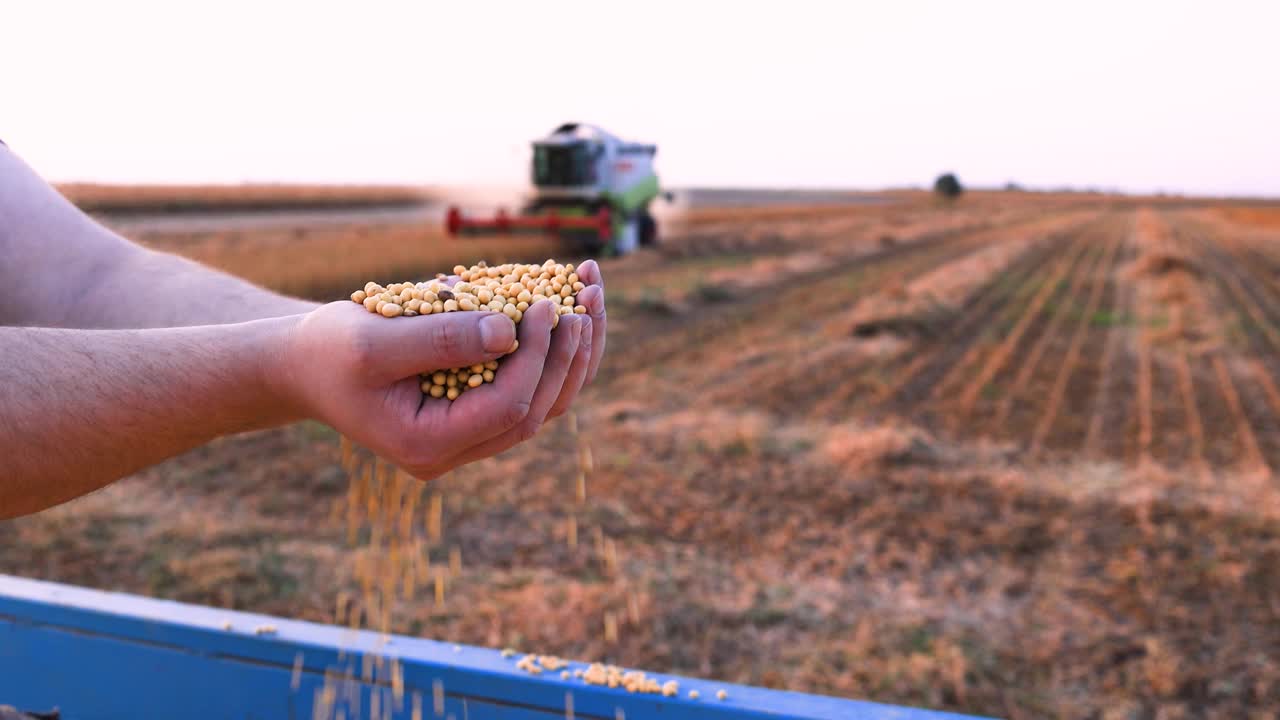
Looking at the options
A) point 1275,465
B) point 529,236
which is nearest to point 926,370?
point 1275,465

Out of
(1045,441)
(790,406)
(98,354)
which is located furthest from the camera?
(790,406)

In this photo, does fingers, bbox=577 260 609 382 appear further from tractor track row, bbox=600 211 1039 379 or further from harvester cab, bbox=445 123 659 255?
harvester cab, bbox=445 123 659 255

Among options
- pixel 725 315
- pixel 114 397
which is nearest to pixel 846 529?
pixel 114 397

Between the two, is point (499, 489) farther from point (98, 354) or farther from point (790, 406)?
point (98, 354)

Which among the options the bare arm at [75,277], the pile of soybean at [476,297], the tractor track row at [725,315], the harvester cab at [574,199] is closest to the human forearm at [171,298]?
the bare arm at [75,277]

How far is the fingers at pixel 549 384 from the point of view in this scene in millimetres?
1583

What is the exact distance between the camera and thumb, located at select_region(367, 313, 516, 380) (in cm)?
140

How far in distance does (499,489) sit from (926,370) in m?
4.67

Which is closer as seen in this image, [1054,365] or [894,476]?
[894,476]

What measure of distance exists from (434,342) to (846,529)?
155 inches

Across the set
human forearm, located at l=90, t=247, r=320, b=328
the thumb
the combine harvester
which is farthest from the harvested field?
the thumb

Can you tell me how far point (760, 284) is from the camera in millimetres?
15555

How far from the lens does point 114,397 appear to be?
4.66ft

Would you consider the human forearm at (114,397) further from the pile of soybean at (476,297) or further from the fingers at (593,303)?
the fingers at (593,303)
